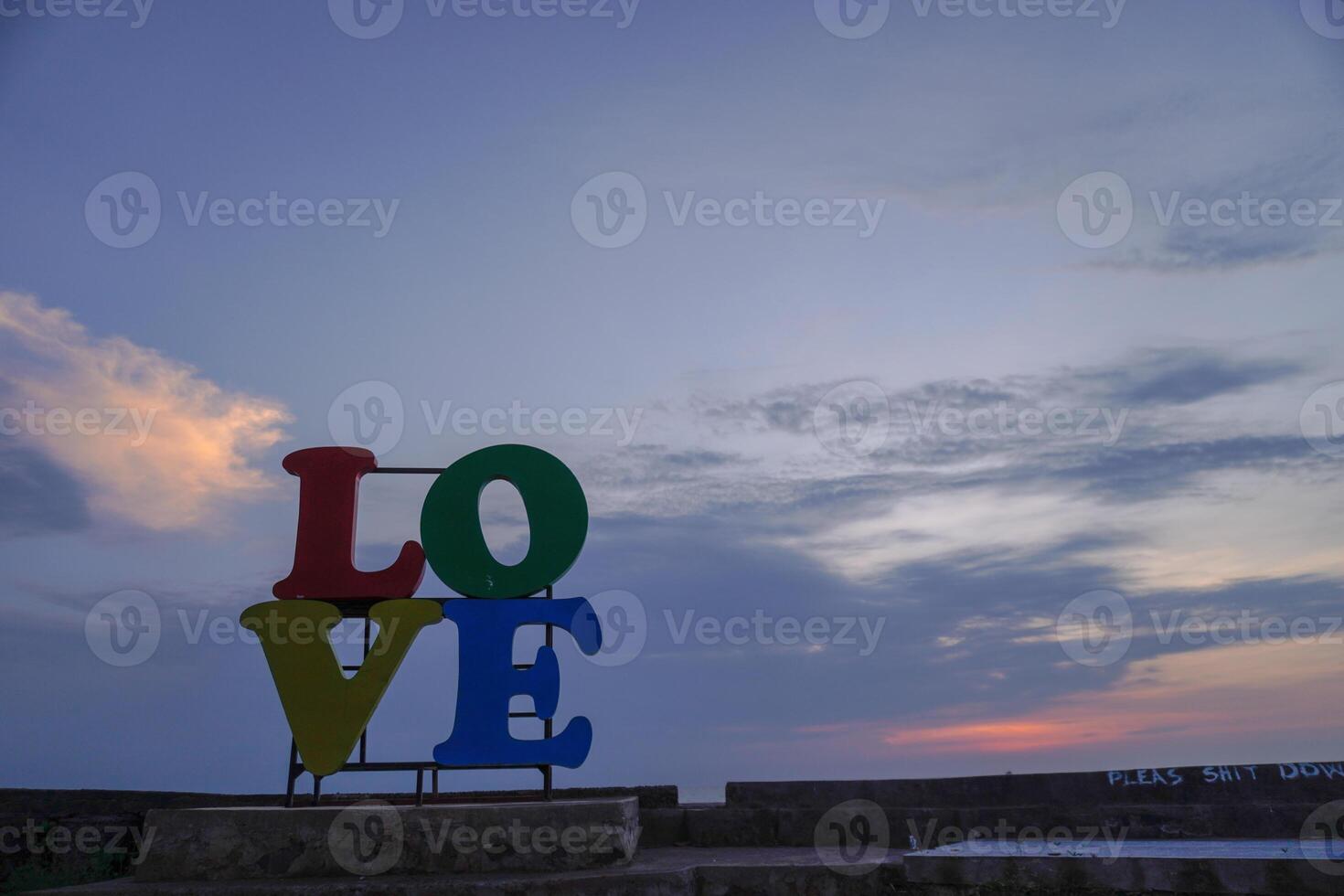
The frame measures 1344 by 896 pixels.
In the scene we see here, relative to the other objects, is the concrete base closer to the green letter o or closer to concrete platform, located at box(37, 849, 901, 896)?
concrete platform, located at box(37, 849, 901, 896)

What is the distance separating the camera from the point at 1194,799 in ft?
35.7

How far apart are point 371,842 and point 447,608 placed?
101 inches

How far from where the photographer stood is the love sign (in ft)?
35.7

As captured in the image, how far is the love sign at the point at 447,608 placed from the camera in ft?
35.7

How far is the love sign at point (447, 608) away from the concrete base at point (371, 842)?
0.92 metres

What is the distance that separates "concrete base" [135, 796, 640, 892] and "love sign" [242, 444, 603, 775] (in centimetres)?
92

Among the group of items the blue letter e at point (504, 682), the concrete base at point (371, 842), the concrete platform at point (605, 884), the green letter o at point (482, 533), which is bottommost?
the concrete platform at point (605, 884)

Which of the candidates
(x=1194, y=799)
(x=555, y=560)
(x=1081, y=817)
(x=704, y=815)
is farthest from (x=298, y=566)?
(x=1194, y=799)

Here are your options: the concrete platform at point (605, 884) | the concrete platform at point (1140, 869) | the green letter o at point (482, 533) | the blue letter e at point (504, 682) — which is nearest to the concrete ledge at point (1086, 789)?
the concrete platform at point (1140, 869)

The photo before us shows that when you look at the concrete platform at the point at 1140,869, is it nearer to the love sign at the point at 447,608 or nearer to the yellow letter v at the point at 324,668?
the love sign at the point at 447,608

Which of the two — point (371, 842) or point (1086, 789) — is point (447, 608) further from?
point (1086, 789)

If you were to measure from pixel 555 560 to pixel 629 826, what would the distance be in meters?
3.04

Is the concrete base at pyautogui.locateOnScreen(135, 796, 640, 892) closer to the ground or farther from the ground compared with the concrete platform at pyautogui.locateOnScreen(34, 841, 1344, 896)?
farther from the ground

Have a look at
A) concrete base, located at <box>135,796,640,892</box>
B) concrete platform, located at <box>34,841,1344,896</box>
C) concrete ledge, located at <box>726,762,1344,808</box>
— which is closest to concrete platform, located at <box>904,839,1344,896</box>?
concrete platform, located at <box>34,841,1344,896</box>
